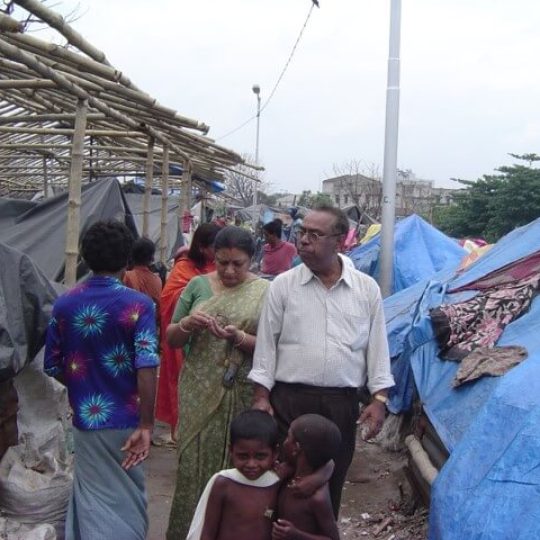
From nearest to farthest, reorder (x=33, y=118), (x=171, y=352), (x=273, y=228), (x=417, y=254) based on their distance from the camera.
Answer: (x=171, y=352) < (x=33, y=118) < (x=273, y=228) < (x=417, y=254)

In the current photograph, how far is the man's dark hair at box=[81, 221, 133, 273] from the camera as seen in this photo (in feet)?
9.73

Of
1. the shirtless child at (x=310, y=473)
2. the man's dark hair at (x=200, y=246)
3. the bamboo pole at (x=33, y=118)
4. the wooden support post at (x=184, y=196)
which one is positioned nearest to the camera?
the shirtless child at (x=310, y=473)

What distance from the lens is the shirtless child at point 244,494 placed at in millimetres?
2533

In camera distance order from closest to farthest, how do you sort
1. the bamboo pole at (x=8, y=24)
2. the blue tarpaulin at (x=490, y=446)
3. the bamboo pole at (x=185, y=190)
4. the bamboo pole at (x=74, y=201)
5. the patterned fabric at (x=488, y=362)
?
the blue tarpaulin at (x=490, y=446)
the bamboo pole at (x=8, y=24)
the patterned fabric at (x=488, y=362)
the bamboo pole at (x=74, y=201)
the bamboo pole at (x=185, y=190)

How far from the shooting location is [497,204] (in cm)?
2233

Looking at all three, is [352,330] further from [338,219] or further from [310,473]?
[310,473]

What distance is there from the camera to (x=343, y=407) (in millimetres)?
3053

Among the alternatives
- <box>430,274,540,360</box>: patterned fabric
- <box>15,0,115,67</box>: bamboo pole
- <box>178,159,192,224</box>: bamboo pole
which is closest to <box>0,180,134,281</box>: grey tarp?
<box>15,0,115,67</box>: bamboo pole

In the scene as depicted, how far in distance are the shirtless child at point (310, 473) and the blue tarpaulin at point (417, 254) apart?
697cm

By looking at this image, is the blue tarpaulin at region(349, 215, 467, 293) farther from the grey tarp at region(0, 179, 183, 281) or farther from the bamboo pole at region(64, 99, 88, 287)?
the bamboo pole at region(64, 99, 88, 287)

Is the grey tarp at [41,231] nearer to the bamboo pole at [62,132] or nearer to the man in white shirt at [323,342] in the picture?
the bamboo pole at [62,132]

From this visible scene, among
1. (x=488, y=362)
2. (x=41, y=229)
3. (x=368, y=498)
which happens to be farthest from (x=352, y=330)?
(x=41, y=229)

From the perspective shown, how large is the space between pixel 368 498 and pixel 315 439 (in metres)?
2.48

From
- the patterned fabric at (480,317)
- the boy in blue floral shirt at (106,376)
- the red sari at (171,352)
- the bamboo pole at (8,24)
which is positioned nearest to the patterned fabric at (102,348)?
the boy in blue floral shirt at (106,376)
